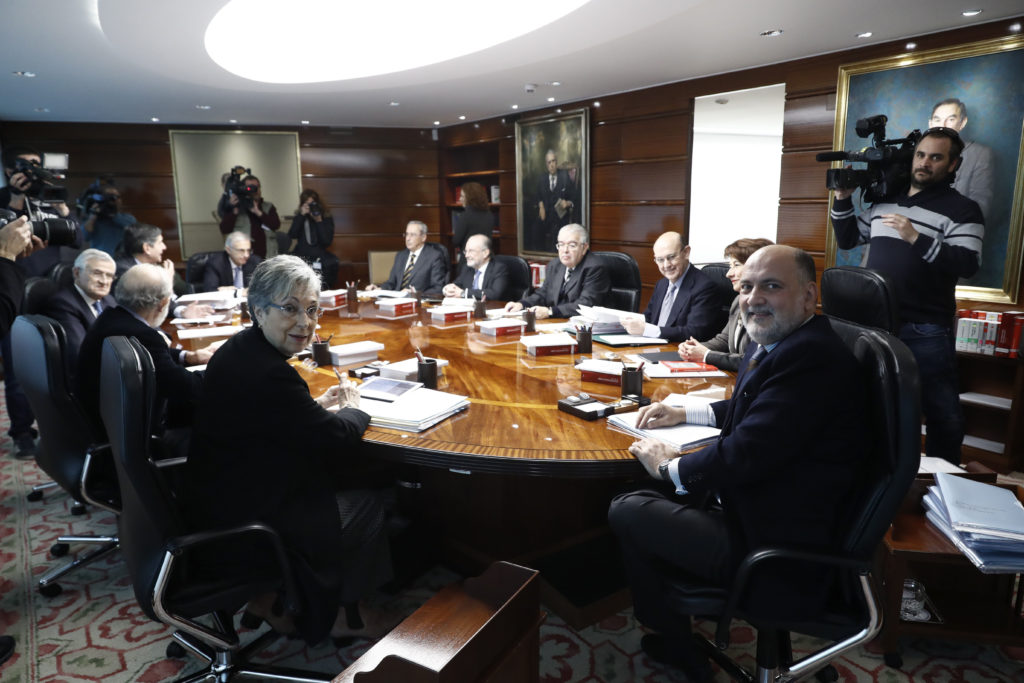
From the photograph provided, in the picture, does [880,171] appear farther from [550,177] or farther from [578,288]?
[550,177]

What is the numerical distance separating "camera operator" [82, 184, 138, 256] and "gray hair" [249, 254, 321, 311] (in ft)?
16.8

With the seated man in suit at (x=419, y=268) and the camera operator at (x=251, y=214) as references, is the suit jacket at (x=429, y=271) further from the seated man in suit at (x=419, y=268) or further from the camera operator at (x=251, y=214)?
the camera operator at (x=251, y=214)

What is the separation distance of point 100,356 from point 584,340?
197 cm

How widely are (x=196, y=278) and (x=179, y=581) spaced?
15.4ft

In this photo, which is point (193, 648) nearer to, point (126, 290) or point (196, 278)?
point (126, 290)

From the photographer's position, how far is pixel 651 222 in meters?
6.33

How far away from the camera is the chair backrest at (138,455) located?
152 cm

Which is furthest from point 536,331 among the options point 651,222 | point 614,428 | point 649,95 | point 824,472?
point 649,95

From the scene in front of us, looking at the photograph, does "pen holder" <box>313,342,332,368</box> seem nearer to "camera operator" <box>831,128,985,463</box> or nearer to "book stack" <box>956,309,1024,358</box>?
"camera operator" <box>831,128,985,463</box>

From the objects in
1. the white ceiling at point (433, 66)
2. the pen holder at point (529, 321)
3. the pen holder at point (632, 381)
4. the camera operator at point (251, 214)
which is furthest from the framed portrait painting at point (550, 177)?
the pen holder at point (632, 381)

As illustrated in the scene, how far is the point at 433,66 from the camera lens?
5.16m

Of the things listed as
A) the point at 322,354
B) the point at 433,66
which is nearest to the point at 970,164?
the point at 433,66

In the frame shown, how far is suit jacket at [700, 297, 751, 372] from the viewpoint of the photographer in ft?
8.95

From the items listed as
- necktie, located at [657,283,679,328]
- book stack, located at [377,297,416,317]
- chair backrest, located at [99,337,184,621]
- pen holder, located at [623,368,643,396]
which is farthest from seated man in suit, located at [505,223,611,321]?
chair backrest, located at [99,337,184,621]
